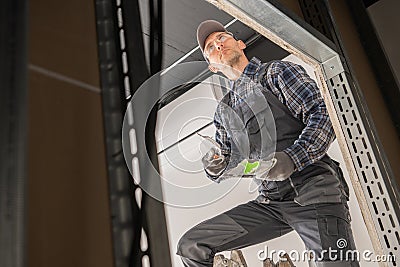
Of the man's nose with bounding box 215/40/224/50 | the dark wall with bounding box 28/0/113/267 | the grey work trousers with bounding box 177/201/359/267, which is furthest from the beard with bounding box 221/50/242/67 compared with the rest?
the dark wall with bounding box 28/0/113/267

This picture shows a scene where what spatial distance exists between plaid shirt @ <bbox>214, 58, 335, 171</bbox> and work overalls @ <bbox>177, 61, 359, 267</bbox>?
25 millimetres

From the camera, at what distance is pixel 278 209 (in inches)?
42.3

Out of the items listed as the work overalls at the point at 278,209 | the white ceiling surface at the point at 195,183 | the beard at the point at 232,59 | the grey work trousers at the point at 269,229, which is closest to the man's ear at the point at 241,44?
the beard at the point at 232,59

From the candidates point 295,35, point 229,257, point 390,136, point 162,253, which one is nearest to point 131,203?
point 162,253

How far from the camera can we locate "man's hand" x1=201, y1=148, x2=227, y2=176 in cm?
114

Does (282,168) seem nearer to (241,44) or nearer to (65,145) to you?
(241,44)

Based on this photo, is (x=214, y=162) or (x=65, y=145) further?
(x=214, y=162)

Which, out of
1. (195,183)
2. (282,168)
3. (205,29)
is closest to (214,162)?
(195,183)

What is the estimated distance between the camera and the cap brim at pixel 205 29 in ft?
4.28

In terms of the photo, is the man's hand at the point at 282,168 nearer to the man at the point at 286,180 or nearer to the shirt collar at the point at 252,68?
the man at the point at 286,180

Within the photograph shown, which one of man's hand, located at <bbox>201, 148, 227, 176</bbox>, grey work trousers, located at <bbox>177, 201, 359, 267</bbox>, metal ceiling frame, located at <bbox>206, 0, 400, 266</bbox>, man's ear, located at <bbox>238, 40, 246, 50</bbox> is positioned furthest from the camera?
man's ear, located at <bbox>238, 40, 246, 50</bbox>

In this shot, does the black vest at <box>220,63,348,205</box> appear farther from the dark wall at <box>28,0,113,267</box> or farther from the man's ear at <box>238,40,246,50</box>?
the dark wall at <box>28,0,113,267</box>

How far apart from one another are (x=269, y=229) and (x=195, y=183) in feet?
0.87

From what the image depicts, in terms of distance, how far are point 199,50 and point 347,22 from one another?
50 cm
